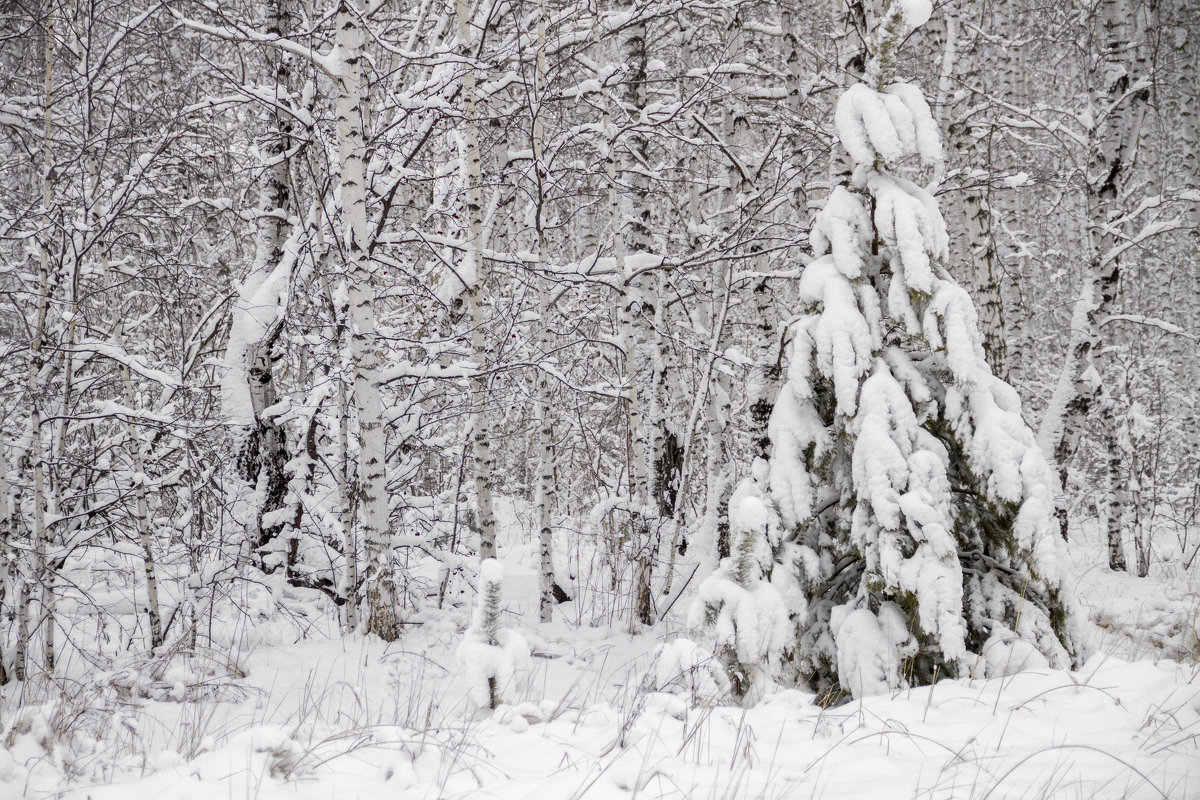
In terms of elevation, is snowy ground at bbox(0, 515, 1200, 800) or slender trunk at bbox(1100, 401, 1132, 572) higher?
slender trunk at bbox(1100, 401, 1132, 572)

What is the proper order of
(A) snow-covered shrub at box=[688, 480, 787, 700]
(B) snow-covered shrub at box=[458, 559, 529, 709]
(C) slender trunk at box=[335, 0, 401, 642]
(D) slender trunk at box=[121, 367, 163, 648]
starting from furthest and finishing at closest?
(C) slender trunk at box=[335, 0, 401, 642], (D) slender trunk at box=[121, 367, 163, 648], (A) snow-covered shrub at box=[688, 480, 787, 700], (B) snow-covered shrub at box=[458, 559, 529, 709]

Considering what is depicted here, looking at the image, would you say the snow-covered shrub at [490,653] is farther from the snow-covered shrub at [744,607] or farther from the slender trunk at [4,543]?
the slender trunk at [4,543]

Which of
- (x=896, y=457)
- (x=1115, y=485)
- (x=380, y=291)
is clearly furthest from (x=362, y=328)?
(x=1115, y=485)

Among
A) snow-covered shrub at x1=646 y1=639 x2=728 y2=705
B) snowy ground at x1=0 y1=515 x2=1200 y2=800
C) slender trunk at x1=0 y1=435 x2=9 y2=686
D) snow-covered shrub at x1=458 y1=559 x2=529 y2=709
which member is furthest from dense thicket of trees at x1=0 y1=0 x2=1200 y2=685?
snow-covered shrub at x1=458 y1=559 x2=529 y2=709

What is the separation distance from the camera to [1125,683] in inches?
118

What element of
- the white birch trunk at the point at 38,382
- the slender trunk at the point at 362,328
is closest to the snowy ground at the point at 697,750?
the white birch trunk at the point at 38,382

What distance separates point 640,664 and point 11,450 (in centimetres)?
A: 485

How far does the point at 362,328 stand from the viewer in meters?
5.42

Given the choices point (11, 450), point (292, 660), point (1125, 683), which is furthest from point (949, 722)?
point (11, 450)

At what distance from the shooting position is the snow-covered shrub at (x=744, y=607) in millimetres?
3617

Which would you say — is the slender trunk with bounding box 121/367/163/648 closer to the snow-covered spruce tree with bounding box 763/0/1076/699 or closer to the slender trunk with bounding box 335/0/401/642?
the slender trunk with bounding box 335/0/401/642

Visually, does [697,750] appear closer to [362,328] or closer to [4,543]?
[362,328]

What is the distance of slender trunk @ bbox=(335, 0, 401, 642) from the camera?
5215 mm

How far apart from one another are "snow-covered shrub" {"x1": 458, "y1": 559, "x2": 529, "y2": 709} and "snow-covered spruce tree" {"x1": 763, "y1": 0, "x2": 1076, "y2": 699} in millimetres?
1606
